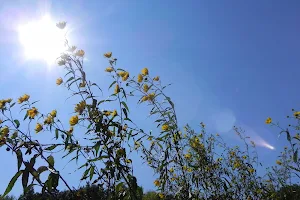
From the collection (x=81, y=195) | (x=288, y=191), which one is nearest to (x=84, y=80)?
(x=81, y=195)

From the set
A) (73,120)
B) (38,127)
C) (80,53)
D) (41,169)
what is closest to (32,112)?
(38,127)

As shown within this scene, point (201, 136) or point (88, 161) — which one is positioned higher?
point (201, 136)

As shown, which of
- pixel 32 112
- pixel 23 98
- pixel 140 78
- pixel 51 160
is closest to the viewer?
pixel 51 160

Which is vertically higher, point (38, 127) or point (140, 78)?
point (140, 78)

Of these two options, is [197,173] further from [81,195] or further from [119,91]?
[81,195]

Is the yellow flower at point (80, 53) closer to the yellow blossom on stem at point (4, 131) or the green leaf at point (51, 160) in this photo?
the yellow blossom on stem at point (4, 131)

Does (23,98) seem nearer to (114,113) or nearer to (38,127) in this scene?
(38,127)

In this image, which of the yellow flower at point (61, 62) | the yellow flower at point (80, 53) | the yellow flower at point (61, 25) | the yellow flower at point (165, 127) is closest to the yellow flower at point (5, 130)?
the yellow flower at point (61, 62)

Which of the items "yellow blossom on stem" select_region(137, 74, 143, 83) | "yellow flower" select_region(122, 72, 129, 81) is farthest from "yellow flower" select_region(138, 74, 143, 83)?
"yellow flower" select_region(122, 72, 129, 81)

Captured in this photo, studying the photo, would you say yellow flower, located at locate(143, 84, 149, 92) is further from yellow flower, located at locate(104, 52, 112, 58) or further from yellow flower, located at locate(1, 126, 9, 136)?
yellow flower, located at locate(1, 126, 9, 136)

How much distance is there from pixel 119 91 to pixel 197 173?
1.01m

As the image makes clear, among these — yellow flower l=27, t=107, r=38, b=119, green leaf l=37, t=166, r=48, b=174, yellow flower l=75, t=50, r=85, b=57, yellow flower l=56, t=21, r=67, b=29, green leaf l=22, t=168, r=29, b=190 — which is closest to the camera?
green leaf l=22, t=168, r=29, b=190

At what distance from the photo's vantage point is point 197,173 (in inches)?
107

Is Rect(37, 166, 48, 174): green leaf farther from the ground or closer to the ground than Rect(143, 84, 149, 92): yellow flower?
closer to the ground
